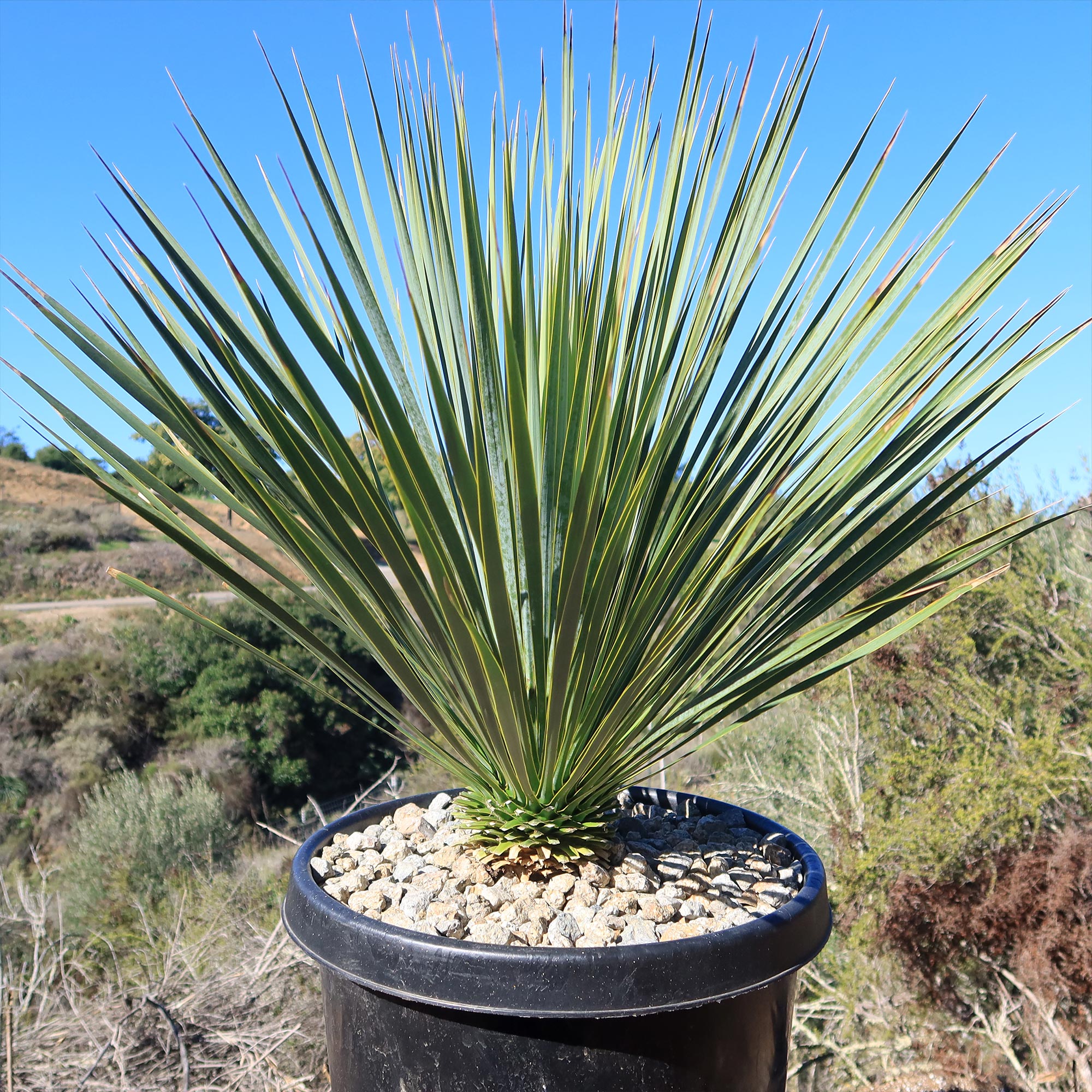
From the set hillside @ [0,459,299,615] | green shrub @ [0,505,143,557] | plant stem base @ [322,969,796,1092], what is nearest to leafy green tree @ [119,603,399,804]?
hillside @ [0,459,299,615]

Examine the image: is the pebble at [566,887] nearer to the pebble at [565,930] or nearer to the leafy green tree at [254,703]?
the pebble at [565,930]

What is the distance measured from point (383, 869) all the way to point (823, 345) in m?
0.82

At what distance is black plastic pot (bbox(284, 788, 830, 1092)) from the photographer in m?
0.74

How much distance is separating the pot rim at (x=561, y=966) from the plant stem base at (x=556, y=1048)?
0.07ft

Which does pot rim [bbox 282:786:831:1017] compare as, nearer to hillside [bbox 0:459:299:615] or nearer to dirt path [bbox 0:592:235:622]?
dirt path [bbox 0:592:235:622]

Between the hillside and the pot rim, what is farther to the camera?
the hillside

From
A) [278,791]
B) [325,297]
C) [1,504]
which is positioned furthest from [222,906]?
[1,504]

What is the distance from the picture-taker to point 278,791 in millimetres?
10711

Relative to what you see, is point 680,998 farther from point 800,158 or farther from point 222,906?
point 222,906

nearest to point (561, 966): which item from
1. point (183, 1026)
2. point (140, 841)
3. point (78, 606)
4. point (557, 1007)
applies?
point (557, 1007)

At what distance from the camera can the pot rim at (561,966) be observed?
0.74 metres

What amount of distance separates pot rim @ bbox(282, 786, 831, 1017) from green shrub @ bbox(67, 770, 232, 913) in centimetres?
615

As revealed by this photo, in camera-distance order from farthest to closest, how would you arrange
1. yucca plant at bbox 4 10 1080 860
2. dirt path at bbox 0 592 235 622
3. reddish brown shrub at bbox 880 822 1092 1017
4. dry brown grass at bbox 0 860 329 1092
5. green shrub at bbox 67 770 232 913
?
dirt path at bbox 0 592 235 622 → green shrub at bbox 67 770 232 913 → reddish brown shrub at bbox 880 822 1092 1017 → dry brown grass at bbox 0 860 329 1092 → yucca plant at bbox 4 10 1080 860

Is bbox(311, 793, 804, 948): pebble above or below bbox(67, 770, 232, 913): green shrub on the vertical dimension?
above
